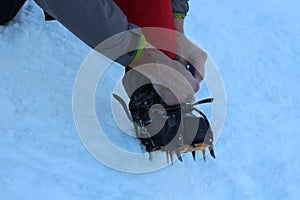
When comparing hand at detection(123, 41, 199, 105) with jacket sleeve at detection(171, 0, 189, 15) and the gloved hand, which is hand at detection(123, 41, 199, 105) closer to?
the gloved hand

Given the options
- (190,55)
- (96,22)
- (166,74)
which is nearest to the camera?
(96,22)

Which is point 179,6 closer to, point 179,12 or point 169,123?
point 179,12

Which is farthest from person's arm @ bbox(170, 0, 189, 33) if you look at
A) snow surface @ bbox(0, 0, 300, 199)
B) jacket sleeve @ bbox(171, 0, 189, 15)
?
snow surface @ bbox(0, 0, 300, 199)

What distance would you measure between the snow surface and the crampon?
133 millimetres

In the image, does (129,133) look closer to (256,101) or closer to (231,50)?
(256,101)

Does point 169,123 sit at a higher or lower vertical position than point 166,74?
lower

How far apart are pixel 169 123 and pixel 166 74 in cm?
14

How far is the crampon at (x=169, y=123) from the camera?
1078 millimetres

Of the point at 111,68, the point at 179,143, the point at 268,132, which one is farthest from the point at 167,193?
the point at 268,132

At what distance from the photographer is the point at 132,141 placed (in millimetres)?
1232

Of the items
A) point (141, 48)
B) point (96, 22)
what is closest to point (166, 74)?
point (141, 48)

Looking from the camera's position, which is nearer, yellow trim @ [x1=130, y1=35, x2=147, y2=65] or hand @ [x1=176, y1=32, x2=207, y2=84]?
yellow trim @ [x1=130, y1=35, x2=147, y2=65]

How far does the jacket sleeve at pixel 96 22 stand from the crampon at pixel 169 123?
0.56 ft

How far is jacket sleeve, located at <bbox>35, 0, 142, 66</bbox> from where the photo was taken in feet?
2.78
